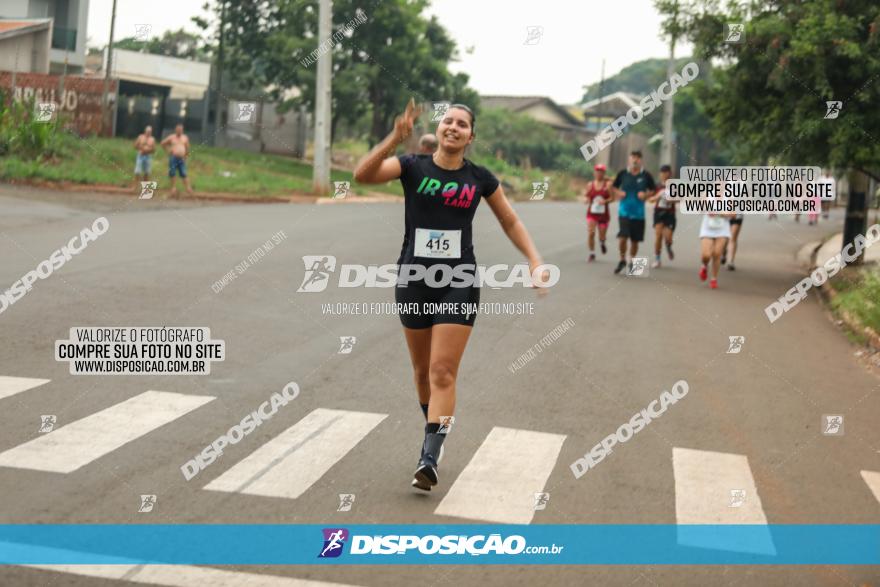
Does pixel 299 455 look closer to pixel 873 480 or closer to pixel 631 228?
pixel 873 480

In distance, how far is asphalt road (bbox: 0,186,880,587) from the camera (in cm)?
590

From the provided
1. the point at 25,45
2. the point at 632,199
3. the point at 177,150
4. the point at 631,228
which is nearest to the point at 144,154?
the point at 177,150

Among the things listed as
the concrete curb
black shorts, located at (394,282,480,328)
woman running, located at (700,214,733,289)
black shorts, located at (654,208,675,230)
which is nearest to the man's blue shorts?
the concrete curb

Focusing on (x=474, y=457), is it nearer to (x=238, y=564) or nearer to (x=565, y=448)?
(x=565, y=448)

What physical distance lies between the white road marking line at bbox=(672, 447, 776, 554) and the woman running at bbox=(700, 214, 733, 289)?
948cm

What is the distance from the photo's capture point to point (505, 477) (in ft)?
22.3

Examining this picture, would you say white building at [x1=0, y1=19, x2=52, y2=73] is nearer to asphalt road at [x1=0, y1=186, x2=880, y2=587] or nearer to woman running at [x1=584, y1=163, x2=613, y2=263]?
asphalt road at [x1=0, y1=186, x2=880, y2=587]

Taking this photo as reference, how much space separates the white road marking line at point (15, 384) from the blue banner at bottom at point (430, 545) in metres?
3.07

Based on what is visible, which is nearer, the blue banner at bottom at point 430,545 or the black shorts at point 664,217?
the blue banner at bottom at point 430,545

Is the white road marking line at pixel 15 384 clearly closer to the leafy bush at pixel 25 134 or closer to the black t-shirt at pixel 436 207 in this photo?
the black t-shirt at pixel 436 207

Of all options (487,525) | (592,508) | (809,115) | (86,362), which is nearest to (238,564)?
(487,525)

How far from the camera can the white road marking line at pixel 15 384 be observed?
829cm

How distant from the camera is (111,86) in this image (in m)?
36.8

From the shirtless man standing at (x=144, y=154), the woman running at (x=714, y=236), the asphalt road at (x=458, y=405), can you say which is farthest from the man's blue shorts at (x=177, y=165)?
the woman running at (x=714, y=236)
